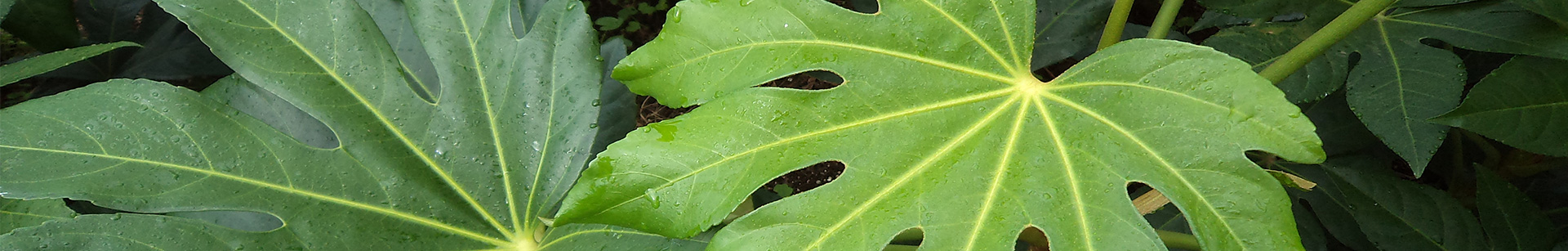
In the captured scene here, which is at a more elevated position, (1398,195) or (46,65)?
(46,65)

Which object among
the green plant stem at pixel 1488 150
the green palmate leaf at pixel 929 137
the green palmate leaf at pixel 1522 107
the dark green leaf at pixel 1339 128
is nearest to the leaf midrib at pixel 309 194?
the green palmate leaf at pixel 929 137

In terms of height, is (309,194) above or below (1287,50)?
below

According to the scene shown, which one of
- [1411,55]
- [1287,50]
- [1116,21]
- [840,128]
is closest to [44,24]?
[840,128]

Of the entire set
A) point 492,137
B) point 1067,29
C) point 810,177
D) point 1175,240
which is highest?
point 1067,29

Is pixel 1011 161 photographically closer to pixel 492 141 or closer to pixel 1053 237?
pixel 1053 237

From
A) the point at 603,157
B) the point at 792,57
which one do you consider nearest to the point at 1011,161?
the point at 792,57

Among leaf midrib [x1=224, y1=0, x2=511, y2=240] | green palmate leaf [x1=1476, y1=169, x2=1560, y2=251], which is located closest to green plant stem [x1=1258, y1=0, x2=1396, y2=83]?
green palmate leaf [x1=1476, y1=169, x2=1560, y2=251]

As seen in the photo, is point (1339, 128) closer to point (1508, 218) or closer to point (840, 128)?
point (1508, 218)
